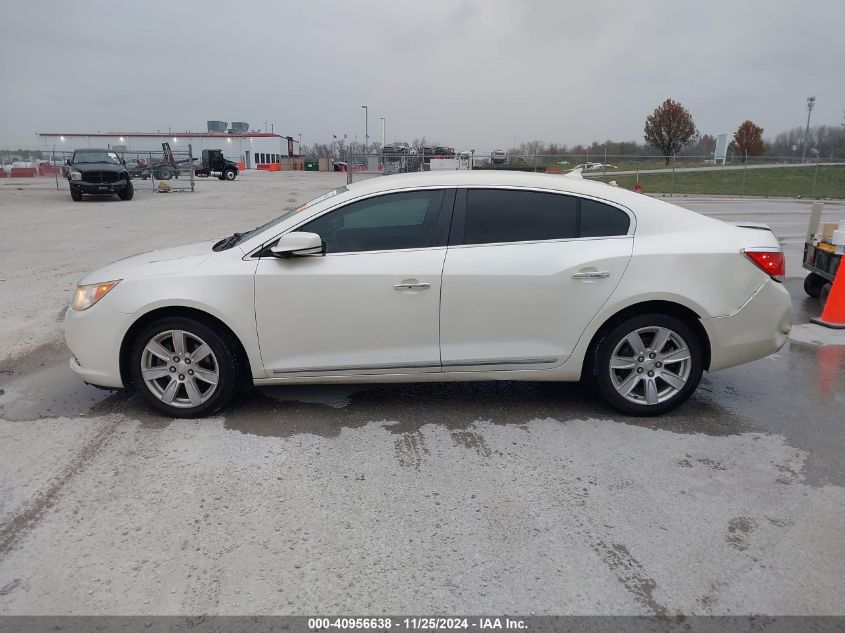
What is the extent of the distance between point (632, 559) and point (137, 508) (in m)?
2.44

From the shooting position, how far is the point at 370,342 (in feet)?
13.8

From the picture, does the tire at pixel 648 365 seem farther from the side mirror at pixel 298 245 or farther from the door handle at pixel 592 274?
the side mirror at pixel 298 245

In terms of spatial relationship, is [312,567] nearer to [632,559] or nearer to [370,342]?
[632,559]

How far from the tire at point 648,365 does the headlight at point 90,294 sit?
3.34m

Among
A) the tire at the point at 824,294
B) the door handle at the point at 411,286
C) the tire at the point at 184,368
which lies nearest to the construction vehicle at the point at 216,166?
the tire at the point at 824,294

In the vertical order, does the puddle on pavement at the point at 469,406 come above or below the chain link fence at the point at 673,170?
below

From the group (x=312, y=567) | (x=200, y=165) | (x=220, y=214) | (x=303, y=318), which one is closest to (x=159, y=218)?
(x=220, y=214)

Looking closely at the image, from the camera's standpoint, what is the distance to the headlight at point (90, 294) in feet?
14.0

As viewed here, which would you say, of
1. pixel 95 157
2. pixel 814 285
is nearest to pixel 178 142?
pixel 95 157

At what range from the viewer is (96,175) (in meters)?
22.5

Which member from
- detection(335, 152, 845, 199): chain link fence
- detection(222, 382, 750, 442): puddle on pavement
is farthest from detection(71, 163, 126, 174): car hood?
A: detection(222, 382, 750, 442): puddle on pavement

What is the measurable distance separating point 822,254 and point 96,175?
22602 mm

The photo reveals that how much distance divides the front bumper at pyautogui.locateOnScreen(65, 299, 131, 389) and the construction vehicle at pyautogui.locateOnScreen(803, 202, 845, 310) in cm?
731

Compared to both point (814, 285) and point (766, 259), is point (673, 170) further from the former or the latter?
point (766, 259)
